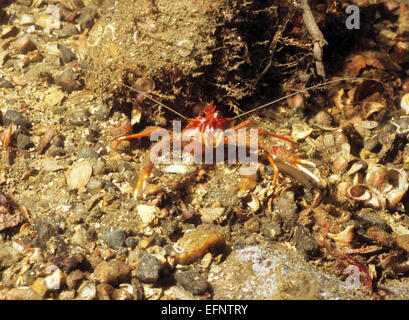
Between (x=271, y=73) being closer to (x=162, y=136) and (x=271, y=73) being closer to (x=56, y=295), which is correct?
(x=162, y=136)

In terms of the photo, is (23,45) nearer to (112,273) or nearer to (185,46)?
(185,46)

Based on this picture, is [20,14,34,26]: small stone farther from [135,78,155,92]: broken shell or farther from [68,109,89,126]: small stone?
[135,78,155,92]: broken shell

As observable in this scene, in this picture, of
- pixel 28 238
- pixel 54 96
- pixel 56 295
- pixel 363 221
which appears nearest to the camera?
pixel 56 295

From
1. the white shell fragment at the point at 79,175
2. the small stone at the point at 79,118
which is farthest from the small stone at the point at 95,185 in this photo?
the small stone at the point at 79,118

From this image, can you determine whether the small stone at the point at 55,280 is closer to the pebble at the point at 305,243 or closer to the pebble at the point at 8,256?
the pebble at the point at 8,256

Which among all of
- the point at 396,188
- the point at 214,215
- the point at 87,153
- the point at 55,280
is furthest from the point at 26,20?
the point at 396,188

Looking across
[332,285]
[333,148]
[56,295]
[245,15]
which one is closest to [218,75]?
[245,15]

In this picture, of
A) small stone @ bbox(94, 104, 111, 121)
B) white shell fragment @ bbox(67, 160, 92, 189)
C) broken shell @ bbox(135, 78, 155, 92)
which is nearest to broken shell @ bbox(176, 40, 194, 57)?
broken shell @ bbox(135, 78, 155, 92)

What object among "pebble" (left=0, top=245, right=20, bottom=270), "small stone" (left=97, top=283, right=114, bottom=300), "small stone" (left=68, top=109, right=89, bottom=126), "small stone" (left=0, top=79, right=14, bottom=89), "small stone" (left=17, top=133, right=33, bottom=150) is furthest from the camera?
"small stone" (left=0, top=79, right=14, bottom=89)
